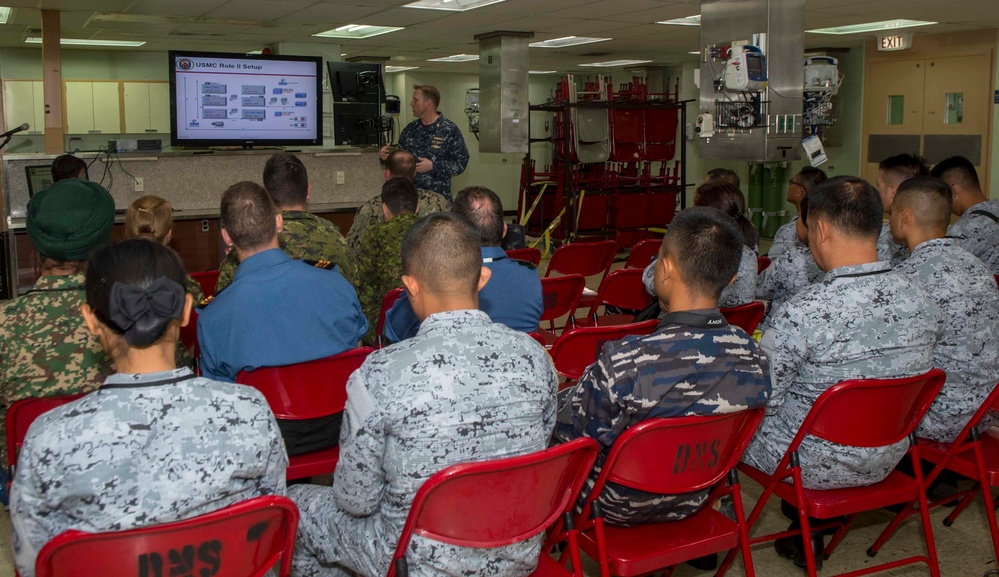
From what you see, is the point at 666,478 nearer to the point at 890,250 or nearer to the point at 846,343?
the point at 846,343

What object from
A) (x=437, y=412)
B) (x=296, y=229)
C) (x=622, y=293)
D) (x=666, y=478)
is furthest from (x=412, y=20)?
(x=437, y=412)

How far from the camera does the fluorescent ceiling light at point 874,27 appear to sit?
9088 millimetres

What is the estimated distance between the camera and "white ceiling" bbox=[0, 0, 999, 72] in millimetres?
7547

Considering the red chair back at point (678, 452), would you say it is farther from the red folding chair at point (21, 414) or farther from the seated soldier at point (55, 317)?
the seated soldier at point (55, 317)

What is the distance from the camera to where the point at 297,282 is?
8.13ft

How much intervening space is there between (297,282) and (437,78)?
13224mm

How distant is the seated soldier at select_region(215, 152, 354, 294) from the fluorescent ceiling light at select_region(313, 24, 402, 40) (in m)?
6.05

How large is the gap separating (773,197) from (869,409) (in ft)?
33.9

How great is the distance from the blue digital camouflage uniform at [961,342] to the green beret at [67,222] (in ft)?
8.36

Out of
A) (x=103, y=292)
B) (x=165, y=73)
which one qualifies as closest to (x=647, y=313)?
(x=103, y=292)

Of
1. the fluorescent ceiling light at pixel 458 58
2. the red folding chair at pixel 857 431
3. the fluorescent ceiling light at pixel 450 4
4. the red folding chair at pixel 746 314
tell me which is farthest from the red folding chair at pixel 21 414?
the fluorescent ceiling light at pixel 458 58

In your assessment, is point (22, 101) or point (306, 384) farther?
point (22, 101)

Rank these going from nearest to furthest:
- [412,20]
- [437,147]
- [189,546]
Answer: [189,546] → [437,147] → [412,20]

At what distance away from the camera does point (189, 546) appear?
1.41 metres
